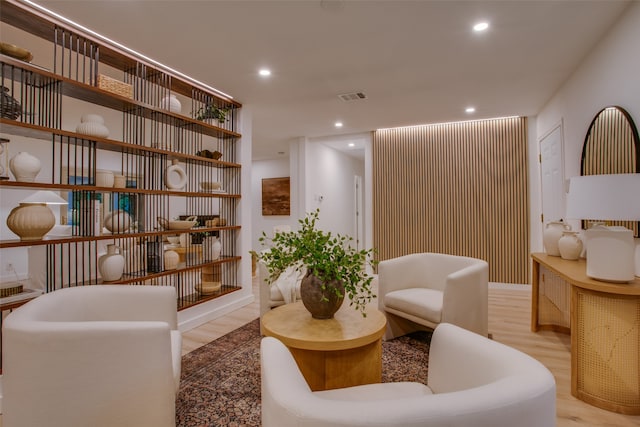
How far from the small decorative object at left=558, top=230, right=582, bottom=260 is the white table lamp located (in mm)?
878

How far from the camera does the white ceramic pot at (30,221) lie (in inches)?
85.6

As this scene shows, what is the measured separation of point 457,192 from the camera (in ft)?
17.6

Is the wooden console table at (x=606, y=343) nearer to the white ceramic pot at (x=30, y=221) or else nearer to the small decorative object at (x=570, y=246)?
the small decorative object at (x=570, y=246)

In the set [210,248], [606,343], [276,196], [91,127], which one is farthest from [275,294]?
[276,196]

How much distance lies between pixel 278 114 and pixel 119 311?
350 cm

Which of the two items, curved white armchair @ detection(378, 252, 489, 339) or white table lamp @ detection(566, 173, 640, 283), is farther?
curved white armchair @ detection(378, 252, 489, 339)

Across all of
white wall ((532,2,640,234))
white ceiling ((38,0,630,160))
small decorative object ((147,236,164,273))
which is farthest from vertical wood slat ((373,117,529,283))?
small decorative object ((147,236,164,273))

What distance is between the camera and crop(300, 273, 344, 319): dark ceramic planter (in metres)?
2.03

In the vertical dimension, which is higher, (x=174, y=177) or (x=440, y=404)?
(x=174, y=177)

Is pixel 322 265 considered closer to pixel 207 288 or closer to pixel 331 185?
pixel 207 288

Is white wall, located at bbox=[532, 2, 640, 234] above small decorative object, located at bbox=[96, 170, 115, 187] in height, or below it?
above

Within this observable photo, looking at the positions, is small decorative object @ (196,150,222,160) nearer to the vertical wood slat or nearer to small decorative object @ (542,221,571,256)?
the vertical wood slat

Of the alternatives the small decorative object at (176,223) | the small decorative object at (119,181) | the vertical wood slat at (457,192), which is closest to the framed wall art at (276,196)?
the vertical wood slat at (457,192)

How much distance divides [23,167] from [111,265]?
37.4 inches
